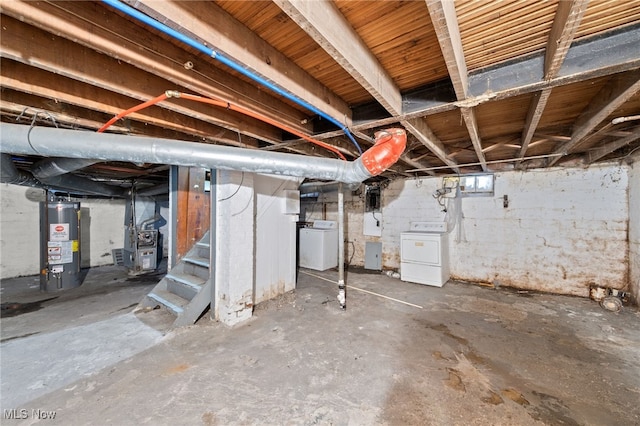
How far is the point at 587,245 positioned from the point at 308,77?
471 cm

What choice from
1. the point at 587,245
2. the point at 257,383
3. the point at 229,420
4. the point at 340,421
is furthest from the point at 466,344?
the point at 587,245

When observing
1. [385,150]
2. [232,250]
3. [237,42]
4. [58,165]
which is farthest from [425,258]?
[58,165]

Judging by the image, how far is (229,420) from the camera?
57.0 inches

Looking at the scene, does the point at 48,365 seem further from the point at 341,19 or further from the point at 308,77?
the point at 341,19

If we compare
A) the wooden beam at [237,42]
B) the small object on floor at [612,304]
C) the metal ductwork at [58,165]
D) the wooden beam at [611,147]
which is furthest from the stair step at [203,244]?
the small object on floor at [612,304]

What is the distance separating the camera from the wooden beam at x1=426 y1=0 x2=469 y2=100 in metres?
0.91

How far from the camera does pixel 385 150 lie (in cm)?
204

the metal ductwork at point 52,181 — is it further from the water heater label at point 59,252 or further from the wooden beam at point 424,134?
the wooden beam at point 424,134

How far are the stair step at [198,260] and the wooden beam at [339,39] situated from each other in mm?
2762

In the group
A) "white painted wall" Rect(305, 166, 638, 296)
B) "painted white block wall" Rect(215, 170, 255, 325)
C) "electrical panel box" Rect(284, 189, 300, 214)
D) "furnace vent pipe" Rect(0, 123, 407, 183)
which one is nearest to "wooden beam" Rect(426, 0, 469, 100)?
"furnace vent pipe" Rect(0, 123, 407, 183)

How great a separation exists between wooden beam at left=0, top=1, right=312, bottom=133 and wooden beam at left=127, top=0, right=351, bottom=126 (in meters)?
0.42

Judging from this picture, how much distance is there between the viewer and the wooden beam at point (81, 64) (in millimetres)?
1170

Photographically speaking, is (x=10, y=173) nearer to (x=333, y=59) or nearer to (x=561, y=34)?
(x=333, y=59)

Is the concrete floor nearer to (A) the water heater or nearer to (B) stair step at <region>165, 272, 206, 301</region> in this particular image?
(B) stair step at <region>165, 272, 206, 301</region>
